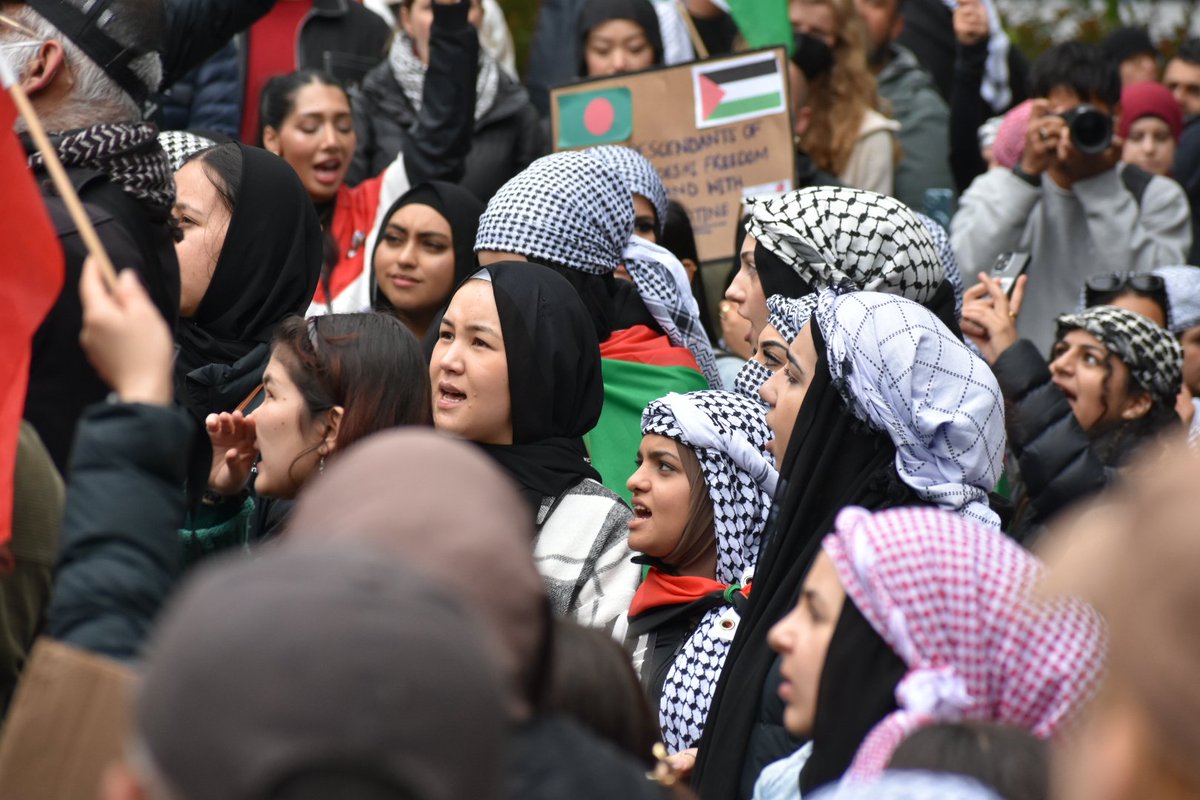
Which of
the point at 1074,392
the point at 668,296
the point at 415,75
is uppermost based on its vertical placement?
the point at 415,75

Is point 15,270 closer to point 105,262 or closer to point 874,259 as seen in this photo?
point 105,262

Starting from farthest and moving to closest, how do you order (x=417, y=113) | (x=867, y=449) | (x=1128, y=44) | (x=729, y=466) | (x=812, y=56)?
(x=1128, y=44) → (x=812, y=56) → (x=417, y=113) → (x=729, y=466) → (x=867, y=449)

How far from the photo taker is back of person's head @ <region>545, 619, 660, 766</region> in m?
2.52

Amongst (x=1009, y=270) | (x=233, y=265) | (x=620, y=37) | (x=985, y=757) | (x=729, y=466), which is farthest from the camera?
(x=620, y=37)

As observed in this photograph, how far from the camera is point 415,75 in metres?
7.00

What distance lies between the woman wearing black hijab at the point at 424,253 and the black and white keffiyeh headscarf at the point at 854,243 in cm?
145

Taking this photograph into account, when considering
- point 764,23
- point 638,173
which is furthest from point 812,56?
point 638,173

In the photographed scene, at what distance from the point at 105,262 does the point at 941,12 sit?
302 inches

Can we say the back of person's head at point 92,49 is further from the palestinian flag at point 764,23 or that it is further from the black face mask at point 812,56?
the palestinian flag at point 764,23

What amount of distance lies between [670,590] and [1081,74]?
3845 millimetres

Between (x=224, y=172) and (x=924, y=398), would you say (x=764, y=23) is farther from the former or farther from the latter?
(x=924, y=398)

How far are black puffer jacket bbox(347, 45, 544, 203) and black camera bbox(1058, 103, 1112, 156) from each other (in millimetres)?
2229

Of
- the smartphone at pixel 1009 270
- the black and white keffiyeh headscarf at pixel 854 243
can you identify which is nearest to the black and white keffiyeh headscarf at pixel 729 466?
the black and white keffiyeh headscarf at pixel 854 243

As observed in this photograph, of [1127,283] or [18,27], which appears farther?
[1127,283]
